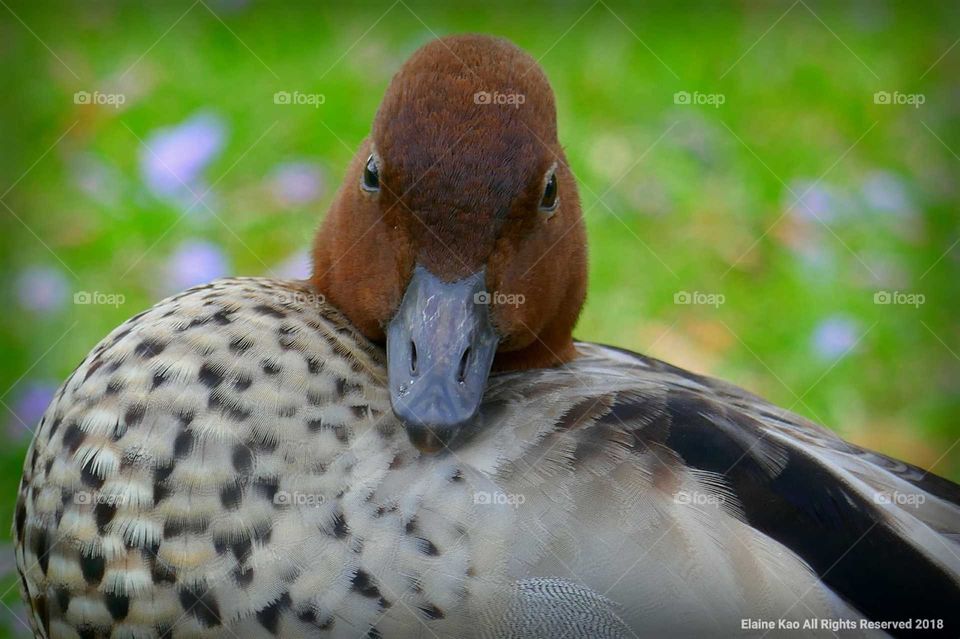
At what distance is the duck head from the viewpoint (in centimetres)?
170

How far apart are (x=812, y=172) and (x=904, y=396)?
984mm

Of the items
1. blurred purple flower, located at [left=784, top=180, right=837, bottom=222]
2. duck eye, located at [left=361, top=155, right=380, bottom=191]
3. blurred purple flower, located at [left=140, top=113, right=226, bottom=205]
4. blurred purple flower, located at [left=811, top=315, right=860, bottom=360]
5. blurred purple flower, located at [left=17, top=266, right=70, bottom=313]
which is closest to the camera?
duck eye, located at [left=361, top=155, right=380, bottom=191]

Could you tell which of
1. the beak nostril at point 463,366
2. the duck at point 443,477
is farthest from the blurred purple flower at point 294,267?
the beak nostril at point 463,366

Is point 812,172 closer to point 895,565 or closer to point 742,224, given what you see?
point 742,224

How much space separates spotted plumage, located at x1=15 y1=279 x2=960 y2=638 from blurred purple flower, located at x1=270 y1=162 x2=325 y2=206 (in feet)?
6.85

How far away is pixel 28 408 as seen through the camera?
3.21 meters

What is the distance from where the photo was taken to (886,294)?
3861mm

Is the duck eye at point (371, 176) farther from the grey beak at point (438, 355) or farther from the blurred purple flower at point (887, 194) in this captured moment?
the blurred purple flower at point (887, 194)

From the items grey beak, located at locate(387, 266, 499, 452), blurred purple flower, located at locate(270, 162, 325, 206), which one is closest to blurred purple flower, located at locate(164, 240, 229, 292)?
blurred purple flower, located at locate(270, 162, 325, 206)

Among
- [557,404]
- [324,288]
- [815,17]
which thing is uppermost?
[815,17]

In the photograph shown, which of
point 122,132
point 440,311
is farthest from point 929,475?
point 122,132

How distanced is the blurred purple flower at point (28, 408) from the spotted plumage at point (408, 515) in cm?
142

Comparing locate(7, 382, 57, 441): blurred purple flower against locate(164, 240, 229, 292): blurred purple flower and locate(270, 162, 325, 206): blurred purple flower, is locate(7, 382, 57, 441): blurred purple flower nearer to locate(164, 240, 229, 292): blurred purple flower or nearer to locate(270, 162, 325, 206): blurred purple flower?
locate(164, 240, 229, 292): blurred purple flower

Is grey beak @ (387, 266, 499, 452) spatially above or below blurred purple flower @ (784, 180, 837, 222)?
below
